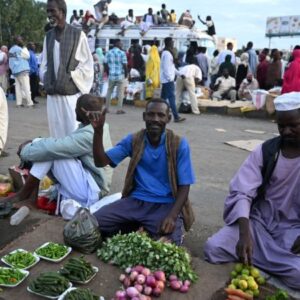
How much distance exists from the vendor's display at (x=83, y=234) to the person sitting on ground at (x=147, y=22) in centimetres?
1570

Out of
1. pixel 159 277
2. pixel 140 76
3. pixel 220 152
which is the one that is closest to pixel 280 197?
pixel 159 277

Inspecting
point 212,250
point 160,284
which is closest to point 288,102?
point 212,250

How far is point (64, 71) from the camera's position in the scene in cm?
511

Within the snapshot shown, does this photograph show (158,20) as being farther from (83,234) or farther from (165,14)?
(83,234)

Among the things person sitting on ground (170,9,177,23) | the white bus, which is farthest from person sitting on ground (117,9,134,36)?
person sitting on ground (170,9,177,23)

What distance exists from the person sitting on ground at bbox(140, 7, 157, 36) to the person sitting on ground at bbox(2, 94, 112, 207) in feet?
47.9

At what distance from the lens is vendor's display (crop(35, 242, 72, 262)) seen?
10.2ft

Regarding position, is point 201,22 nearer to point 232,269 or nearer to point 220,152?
point 220,152

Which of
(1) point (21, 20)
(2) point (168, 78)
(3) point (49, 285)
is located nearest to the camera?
(3) point (49, 285)

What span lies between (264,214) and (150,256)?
3.23 ft

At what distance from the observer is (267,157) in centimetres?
322

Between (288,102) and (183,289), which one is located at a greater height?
(288,102)

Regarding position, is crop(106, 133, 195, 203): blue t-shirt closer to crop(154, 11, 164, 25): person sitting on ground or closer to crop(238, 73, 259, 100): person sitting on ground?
crop(238, 73, 259, 100): person sitting on ground

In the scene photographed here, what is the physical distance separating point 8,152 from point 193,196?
329 centimetres
